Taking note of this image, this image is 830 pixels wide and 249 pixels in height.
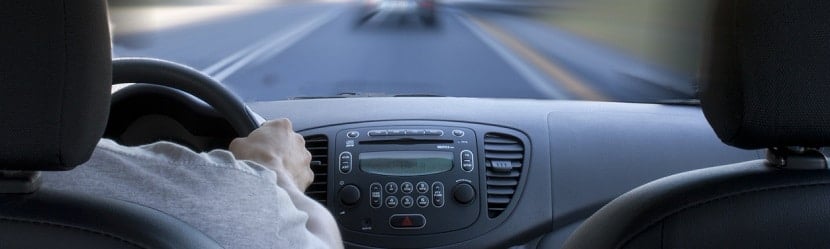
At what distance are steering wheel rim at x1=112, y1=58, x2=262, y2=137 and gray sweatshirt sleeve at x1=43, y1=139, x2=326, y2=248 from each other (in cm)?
107

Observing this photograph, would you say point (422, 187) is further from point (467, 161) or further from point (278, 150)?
point (278, 150)

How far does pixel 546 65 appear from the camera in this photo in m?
12.7

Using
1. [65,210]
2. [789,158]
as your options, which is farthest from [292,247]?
[789,158]

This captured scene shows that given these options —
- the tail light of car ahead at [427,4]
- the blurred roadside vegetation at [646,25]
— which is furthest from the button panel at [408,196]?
the tail light of car ahead at [427,4]

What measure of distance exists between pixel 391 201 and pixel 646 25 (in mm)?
3298

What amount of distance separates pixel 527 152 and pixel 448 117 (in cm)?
32

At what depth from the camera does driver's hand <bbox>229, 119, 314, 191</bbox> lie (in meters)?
2.59

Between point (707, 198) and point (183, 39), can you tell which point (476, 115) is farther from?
point (183, 39)

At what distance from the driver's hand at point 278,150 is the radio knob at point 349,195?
1.07m

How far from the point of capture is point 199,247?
1982 millimetres

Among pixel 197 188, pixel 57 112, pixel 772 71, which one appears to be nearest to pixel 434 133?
pixel 197 188

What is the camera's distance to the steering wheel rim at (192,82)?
10.8ft

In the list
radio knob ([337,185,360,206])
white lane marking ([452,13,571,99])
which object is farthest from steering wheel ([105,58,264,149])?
white lane marking ([452,13,571,99])

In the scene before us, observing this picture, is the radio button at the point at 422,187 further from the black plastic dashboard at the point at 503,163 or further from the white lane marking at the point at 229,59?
the white lane marking at the point at 229,59
